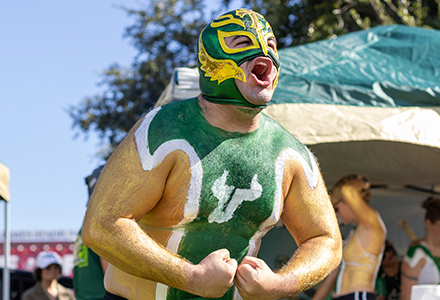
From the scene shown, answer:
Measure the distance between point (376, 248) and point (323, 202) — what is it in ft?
7.24

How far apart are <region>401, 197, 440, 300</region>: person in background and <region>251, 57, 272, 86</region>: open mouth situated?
2715 mm

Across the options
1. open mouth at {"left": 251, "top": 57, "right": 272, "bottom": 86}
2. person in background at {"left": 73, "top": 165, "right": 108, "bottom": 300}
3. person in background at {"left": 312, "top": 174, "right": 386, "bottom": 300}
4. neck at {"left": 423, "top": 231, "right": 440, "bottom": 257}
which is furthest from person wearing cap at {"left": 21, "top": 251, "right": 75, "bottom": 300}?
open mouth at {"left": 251, "top": 57, "right": 272, "bottom": 86}

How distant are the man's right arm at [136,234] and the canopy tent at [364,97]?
1.75m

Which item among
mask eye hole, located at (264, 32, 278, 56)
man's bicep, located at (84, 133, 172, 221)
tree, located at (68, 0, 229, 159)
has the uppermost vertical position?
mask eye hole, located at (264, 32, 278, 56)

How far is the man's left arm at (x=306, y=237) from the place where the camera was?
148 cm

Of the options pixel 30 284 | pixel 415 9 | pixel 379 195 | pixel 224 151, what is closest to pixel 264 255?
pixel 379 195

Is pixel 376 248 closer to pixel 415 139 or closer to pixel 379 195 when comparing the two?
pixel 415 139

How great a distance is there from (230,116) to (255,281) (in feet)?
1.65

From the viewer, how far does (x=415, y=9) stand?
27.2 feet

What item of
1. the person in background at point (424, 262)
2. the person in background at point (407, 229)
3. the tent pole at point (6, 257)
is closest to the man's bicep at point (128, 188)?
the person in background at point (424, 262)

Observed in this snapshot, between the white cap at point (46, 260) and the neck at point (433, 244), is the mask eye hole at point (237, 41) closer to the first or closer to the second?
the neck at point (433, 244)

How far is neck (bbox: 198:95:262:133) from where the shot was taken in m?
1.58

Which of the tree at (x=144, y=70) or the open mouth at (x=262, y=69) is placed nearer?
the open mouth at (x=262, y=69)

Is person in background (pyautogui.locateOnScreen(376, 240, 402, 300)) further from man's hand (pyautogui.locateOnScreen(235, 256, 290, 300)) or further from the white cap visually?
man's hand (pyautogui.locateOnScreen(235, 256, 290, 300))
